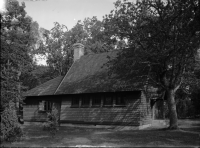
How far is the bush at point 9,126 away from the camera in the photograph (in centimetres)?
1176

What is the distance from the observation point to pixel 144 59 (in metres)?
17.1

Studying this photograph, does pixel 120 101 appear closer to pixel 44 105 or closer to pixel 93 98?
pixel 93 98

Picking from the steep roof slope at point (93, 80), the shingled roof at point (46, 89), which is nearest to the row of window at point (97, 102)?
the steep roof slope at point (93, 80)

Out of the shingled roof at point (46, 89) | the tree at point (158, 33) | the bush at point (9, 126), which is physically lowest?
the bush at point (9, 126)

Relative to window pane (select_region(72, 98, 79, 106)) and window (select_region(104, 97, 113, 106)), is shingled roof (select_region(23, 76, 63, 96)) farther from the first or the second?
window (select_region(104, 97, 113, 106))

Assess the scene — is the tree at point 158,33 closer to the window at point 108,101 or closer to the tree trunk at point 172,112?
the tree trunk at point 172,112

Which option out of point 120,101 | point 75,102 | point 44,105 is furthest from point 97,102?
point 44,105

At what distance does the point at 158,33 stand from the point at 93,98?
29.5 ft

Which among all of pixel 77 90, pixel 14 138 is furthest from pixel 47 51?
pixel 14 138

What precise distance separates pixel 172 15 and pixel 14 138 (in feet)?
42.1

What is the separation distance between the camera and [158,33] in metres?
15.9

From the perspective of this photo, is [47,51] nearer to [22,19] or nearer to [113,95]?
[22,19]

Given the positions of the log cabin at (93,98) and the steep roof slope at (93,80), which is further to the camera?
the steep roof slope at (93,80)

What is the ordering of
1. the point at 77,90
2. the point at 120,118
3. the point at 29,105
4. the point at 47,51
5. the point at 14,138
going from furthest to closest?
the point at 47,51 < the point at 29,105 < the point at 77,90 < the point at 120,118 < the point at 14,138
